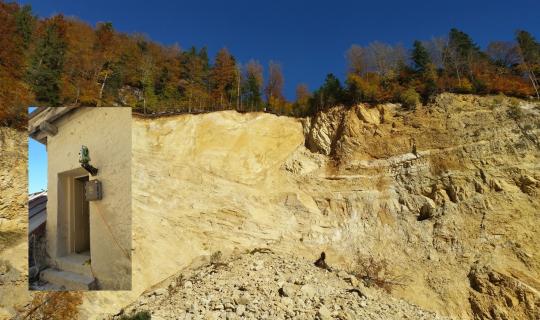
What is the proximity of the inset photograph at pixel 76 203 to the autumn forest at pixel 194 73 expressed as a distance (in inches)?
92.1

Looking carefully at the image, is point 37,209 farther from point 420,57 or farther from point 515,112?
point 420,57

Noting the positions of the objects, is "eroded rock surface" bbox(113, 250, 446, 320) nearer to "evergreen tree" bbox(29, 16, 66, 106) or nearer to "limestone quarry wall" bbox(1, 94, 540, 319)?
"limestone quarry wall" bbox(1, 94, 540, 319)

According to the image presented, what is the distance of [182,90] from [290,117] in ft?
23.4

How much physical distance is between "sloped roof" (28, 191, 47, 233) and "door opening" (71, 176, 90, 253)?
455mm

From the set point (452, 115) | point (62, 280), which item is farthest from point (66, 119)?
point (452, 115)

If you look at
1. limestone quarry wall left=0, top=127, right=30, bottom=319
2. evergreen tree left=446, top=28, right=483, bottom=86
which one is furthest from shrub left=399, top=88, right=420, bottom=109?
limestone quarry wall left=0, top=127, right=30, bottom=319

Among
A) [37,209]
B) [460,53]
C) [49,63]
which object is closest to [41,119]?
[37,209]

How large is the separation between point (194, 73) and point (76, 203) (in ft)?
45.4

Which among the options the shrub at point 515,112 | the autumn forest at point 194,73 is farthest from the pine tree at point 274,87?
the shrub at point 515,112

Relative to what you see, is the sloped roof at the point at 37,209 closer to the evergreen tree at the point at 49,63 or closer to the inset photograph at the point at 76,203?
the inset photograph at the point at 76,203

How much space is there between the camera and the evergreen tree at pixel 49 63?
9562 mm

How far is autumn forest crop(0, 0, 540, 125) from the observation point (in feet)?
37.4

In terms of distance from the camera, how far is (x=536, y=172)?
9617mm

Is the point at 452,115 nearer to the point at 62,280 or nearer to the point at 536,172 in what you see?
the point at 536,172
